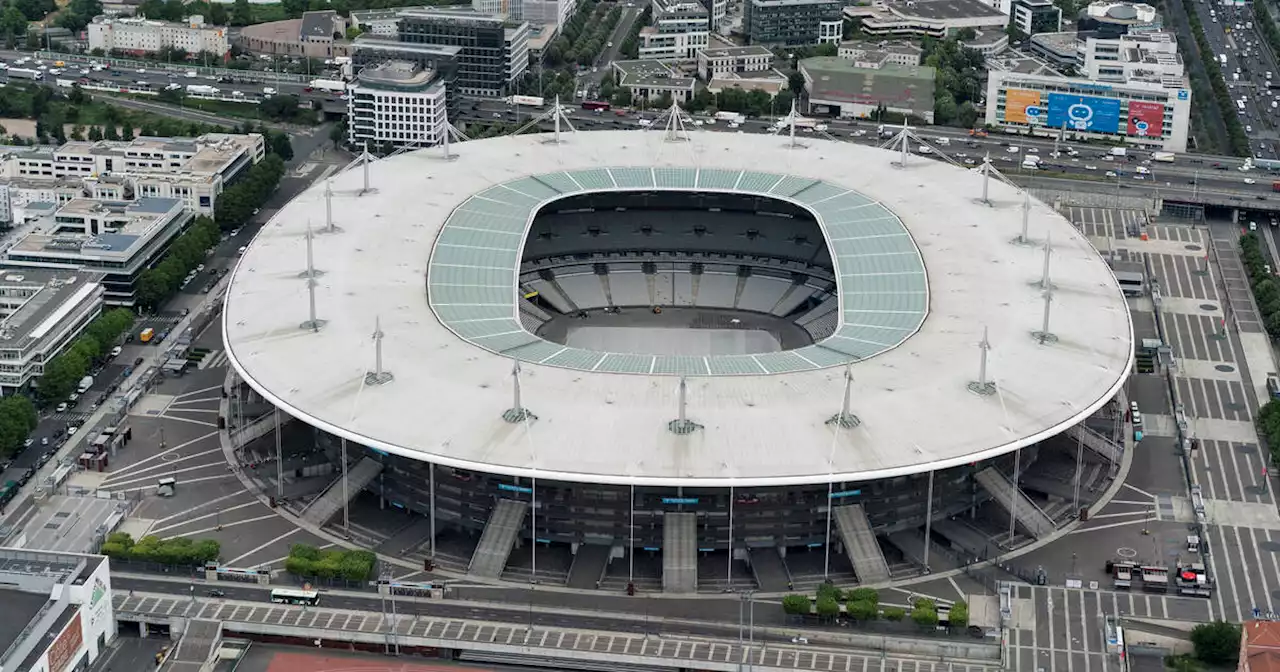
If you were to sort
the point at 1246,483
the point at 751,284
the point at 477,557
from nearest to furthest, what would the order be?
the point at 477,557, the point at 1246,483, the point at 751,284

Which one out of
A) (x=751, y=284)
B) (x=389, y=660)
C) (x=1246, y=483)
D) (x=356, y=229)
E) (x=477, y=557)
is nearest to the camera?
(x=389, y=660)

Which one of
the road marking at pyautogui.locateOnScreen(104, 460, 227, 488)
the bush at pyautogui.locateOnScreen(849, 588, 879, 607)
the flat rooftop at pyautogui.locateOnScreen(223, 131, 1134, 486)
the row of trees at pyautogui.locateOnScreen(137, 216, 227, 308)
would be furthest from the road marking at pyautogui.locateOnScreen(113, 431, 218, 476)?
the bush at pyautogui.locateOnScreen(849, 588, 879, 607)

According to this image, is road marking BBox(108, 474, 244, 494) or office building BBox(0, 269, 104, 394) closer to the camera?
road marking BBox(108, 474, 244, 494)

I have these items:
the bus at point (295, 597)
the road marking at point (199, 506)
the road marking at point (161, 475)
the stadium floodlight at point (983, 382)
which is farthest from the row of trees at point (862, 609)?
the road marking at point (161, 475)

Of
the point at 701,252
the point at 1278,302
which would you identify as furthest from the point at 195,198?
the point at 1278,302

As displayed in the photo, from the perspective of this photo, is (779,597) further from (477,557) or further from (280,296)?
(280,296)

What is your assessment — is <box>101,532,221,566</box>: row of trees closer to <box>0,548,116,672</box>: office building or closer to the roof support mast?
<box>0,548,116,672</box>: office building
